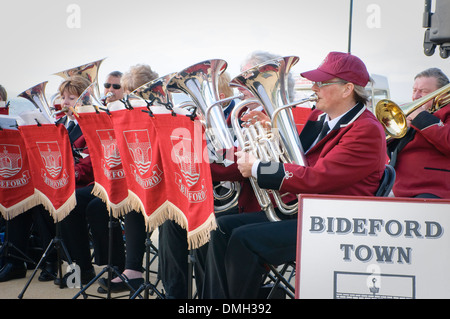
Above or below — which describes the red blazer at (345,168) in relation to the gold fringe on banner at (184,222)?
above

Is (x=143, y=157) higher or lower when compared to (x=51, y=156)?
higher

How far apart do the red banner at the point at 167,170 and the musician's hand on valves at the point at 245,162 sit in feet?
0.74

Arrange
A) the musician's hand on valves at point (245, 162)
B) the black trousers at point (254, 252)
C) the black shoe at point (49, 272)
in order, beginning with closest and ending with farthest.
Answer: the black trousers at point (254, 252), the musician's hand on valves at point (245, 162), the black shoe at point (49, 272)

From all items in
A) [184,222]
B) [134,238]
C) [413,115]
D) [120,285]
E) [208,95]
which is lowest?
[120,285]

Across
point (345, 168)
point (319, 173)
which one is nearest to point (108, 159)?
point (319, 173)

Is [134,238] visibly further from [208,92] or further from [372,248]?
[372,248]

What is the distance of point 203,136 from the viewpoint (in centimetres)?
274

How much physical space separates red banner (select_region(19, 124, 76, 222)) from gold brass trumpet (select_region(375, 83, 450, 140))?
221cm

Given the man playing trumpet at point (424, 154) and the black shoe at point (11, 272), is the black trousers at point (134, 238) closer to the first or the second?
the black shoe at point (11, 272)

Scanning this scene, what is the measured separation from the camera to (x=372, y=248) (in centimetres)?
224

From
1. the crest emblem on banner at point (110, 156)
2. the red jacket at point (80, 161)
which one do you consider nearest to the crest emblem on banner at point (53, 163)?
the red jacket at point (80, 161)

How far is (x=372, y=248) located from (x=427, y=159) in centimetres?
164

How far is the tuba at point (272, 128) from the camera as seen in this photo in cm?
292
